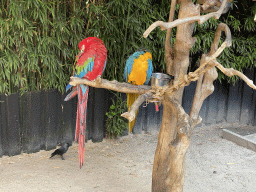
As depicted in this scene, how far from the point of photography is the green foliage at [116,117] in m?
3.24

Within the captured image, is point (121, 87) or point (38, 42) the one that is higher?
point (38, 42)

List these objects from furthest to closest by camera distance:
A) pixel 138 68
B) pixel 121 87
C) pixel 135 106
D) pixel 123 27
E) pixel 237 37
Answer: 1. pixel 237 37
2. pixel 123 27
3. pixel 138 68
4. pixel 121 87
5. pixel 135 106

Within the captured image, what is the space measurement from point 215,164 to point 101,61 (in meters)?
1.65

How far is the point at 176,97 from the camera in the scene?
1854 mm

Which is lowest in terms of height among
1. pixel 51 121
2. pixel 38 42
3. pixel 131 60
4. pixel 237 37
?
pixel 51 121

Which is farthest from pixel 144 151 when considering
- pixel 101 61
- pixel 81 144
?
pixel 101 61

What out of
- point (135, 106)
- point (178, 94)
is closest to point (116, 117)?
point (178, 94)

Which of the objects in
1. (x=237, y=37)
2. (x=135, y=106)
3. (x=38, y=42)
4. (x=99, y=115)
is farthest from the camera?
(x=237, y=37)

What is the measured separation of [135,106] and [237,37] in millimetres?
2690

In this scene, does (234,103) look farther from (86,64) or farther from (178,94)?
(86,64)

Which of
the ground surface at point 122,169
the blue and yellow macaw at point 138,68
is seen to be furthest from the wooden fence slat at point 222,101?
the blue and yellow macaw at point 138,68

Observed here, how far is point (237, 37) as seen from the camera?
366 centimetres

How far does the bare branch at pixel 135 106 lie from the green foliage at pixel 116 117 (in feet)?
4.92

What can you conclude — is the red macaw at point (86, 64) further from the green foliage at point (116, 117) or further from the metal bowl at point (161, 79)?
the green foliage at point (116, 117)
